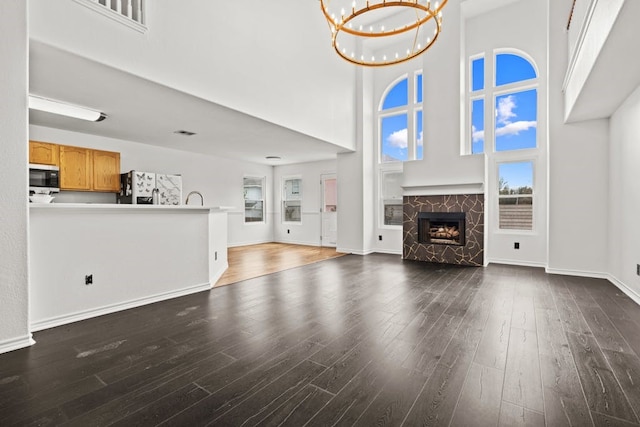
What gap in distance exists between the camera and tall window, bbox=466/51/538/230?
5.75m

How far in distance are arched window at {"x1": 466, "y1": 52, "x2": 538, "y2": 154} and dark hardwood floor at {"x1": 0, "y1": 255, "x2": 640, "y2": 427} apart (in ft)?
11.0

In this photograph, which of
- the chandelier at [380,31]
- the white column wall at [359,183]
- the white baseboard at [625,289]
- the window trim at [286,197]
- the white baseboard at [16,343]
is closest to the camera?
the white baseboard at [16,343]

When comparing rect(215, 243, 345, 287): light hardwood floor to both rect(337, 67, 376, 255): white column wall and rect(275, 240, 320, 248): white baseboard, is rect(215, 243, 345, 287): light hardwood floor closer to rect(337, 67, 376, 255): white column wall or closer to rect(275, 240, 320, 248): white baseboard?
rect(337, 67, 376, 255): white column wall

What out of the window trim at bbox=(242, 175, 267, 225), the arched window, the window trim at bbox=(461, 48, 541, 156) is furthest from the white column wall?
the window trim at bbox=(242, 175, 267, 225)

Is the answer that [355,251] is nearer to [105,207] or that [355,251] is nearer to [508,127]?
[508,127]

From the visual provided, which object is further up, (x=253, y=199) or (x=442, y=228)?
(x=253, y=199)

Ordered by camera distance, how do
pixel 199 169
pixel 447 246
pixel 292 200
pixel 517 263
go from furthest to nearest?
pixel 292 200 < pixel 199 169 < pixel 447 246 < pixel 517 263

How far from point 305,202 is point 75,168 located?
18.5 feet

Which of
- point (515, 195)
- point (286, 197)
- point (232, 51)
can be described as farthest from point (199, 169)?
point (515, 195)

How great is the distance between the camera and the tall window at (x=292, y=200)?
9711 mm

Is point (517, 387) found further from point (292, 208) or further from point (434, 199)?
point (292, 208)

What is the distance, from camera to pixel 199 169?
7.99 m

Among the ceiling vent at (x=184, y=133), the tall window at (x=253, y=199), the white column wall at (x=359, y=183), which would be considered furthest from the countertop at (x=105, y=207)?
the tall window at (x=253, y=199)

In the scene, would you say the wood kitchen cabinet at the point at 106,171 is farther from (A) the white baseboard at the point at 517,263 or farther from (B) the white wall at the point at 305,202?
(A) the white baseboard at the point at 517,263
